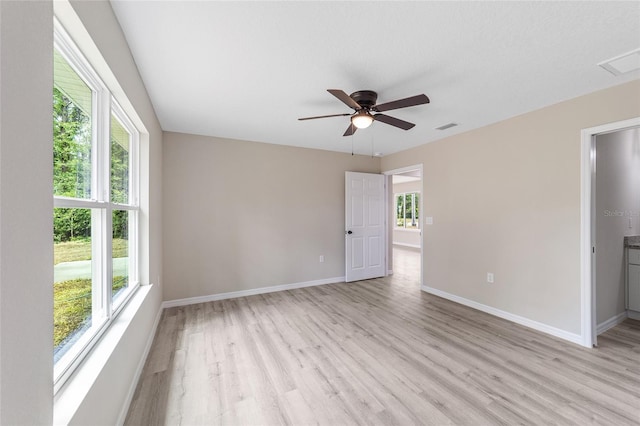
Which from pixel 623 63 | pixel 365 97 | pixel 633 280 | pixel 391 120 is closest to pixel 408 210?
pixel 633 280

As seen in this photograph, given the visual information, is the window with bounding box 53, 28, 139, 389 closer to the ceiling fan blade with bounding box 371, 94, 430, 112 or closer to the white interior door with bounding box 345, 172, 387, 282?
the ceiling fan blade with bounding box 371, 94, 430, 112

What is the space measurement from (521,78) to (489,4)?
1103mm

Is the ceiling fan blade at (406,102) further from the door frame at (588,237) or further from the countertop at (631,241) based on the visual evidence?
the countertop at (631,241)

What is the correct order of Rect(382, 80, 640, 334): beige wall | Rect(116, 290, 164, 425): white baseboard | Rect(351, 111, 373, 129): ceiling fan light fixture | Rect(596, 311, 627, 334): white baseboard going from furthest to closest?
Rect(596, 311, 627, 334): white baseboard
Rect(382, 80, 640, 334): beige wall
Rect(351, 111, 373, 129): ceiling fan light fixture
Rect(116, 290, 164, 425): white baseboard

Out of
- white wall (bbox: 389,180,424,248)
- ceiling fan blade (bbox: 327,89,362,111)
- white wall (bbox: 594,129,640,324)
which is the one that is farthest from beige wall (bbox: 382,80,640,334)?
white wall (bbox: 389,180,424,248)

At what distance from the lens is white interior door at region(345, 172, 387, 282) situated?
4766 millimetres

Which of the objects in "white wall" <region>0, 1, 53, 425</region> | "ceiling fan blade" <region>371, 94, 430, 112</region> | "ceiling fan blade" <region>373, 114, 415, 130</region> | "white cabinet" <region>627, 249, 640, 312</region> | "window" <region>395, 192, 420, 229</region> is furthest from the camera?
"window" <region>395, 192, 420, 229</region>

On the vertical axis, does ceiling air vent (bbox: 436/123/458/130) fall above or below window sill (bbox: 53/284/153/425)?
above

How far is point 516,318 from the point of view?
9.96ft

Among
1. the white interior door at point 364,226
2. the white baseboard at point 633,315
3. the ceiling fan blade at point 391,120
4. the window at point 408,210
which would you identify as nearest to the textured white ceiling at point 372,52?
the ceiling fan blade at point 391,120

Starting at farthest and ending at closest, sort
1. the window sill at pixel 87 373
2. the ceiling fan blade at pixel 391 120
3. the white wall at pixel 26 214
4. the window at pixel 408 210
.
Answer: the window at pixel 408 210 < the ceiling fan blade at pixel 391 120 < the window sill at pixel 87 373 < the white wall at pixel 26 214

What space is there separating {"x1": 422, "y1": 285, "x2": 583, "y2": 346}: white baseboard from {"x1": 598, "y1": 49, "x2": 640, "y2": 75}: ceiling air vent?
8.13 ft

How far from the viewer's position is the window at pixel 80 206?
3.66 ft

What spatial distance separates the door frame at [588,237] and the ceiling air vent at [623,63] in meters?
0.56
